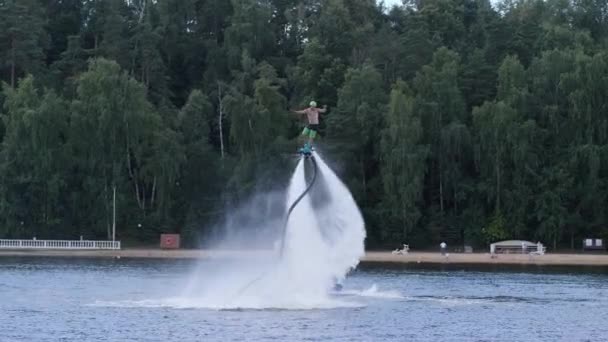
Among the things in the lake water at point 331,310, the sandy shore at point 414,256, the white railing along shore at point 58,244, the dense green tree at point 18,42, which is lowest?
the lake water at point 331,310

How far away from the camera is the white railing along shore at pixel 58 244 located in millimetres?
107062

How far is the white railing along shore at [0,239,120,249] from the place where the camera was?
10706 cm

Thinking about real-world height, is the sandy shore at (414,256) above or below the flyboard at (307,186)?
below

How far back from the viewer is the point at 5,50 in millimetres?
125812

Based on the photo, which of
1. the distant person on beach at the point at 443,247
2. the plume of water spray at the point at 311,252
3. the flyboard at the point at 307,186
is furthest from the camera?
the distant person on beach at the point at 443,247

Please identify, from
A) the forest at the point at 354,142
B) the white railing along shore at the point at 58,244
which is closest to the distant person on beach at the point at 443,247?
the forest at the point at 354,142

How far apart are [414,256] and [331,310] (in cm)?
4733

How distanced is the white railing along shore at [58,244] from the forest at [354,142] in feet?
4.61

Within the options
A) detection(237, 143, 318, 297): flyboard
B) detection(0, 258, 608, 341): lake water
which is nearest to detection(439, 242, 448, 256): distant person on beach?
detection(0, 258, 608, 341): lake water

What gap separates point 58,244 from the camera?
10806cm

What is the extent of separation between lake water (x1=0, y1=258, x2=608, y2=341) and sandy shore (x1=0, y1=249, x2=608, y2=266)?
45.6ft

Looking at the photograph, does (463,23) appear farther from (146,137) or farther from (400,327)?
(400,327)

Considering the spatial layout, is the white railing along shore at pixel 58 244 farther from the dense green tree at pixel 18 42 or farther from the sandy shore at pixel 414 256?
the dense green tree at pixel 18 42

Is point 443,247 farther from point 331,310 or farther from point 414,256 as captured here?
point 331,310
